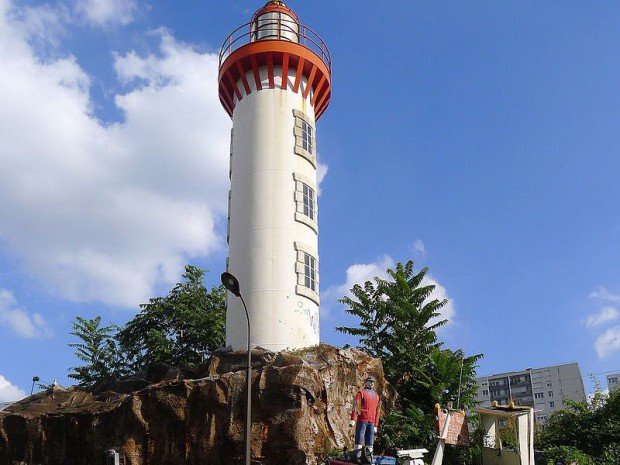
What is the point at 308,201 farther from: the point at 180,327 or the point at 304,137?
the point at 180,327

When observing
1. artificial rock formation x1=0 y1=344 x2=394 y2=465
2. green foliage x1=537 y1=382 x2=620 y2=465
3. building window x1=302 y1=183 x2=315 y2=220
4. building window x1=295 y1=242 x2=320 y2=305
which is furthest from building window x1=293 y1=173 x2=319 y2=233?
green foliage x1=537 y1=382 x2=620 y2=465

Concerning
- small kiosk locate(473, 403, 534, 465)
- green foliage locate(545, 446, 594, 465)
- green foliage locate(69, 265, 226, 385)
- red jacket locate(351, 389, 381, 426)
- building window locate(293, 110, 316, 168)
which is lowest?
green foliage locate(545, 446, 594, 465)

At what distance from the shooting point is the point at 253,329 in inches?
1037

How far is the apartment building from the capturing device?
103938mm

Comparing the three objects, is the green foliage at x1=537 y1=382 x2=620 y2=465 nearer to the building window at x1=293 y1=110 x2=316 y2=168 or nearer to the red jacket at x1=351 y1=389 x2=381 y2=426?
the red jacket at x1=351 y1=389 x2=381 y2=426

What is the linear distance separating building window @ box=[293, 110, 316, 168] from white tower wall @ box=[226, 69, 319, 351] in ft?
0.76

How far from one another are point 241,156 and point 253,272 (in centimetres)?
585

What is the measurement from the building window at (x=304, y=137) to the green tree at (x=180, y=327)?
1208 centimetres

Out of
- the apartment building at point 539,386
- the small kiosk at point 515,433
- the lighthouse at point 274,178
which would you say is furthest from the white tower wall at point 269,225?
the apartment building at point 539,386

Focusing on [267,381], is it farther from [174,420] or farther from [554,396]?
[554,396]

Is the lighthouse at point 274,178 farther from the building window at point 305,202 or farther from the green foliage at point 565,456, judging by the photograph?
the green foliage at point 565,456

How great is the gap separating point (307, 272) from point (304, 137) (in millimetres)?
6720

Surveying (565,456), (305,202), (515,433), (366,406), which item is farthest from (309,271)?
(366,406)

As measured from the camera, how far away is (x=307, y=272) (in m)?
27.9
